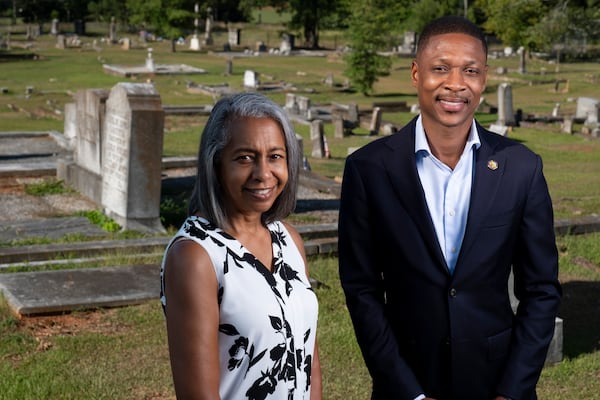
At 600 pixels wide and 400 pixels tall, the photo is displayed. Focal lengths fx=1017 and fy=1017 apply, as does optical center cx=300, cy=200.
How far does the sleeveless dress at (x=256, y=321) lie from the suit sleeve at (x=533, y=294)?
2.83ft

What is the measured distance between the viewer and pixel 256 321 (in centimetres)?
320

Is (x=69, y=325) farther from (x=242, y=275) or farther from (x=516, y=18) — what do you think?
(x=516, y=18)

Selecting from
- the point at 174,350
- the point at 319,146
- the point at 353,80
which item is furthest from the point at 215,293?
the point at 353,80

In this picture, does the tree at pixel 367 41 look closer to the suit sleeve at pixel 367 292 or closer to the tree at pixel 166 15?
the tree at pixel 166 15

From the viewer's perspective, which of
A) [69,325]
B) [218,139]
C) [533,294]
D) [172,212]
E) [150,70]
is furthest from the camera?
[150,70]

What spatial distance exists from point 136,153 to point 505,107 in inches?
707

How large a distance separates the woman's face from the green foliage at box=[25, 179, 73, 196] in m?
12.8

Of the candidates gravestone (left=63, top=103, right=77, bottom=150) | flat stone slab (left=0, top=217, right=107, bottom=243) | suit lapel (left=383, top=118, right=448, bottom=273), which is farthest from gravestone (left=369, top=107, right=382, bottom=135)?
suit lapel (left=383, top=118, right=448, bottom=273)

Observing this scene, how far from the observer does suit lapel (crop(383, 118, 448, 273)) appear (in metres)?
3.76

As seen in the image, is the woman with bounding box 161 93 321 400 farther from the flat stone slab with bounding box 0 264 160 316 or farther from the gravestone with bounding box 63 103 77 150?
the gravestone with bounding box 63 103 77 150

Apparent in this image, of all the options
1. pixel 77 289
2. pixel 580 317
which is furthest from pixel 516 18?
pixel 77 289

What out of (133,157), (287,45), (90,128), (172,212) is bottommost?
(172,212)

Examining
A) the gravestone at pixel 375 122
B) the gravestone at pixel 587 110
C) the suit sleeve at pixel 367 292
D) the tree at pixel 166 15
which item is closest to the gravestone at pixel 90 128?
the suit sleeve at pixel 367 292

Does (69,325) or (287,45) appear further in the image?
(287,45)
